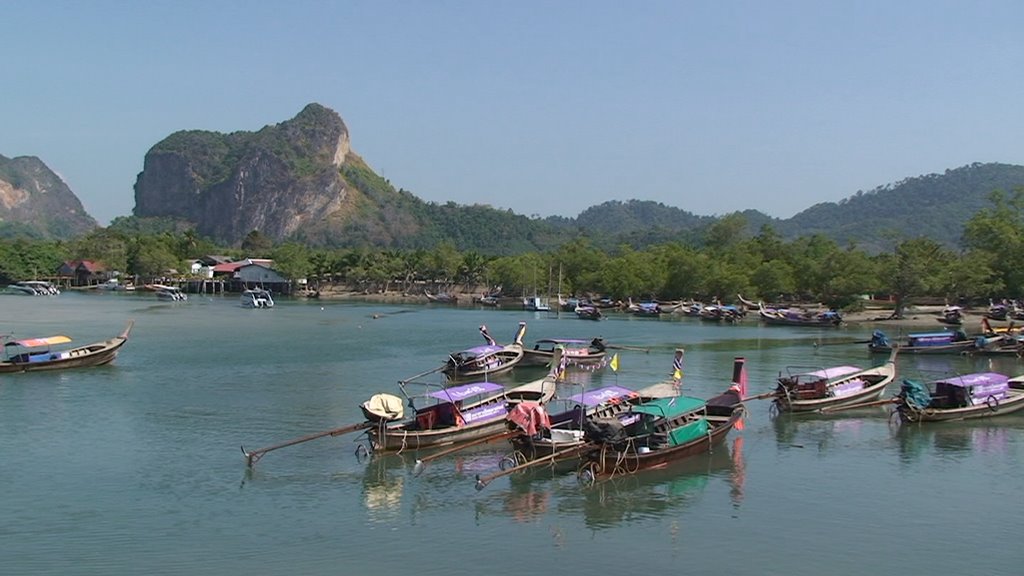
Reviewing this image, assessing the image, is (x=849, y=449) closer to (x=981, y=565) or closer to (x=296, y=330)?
(x=981, y=565)

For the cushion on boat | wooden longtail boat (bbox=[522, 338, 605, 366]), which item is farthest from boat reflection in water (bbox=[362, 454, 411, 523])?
wooden longtail boat (bbox=[522, 338, 605, 366])

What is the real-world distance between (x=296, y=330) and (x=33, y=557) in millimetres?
56126

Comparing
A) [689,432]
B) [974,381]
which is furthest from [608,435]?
[974,381]

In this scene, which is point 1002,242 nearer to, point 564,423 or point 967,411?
point 967,411

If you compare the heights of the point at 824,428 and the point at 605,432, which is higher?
the point at 605,432

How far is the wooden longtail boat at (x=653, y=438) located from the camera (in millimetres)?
24547

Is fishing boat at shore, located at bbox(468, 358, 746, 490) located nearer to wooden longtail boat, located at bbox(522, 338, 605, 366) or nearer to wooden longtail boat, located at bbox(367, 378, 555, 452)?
wooden longtail boat, located at bbox(367, 378, 555, 452)

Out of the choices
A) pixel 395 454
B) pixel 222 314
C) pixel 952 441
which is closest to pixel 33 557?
pixel 395 454

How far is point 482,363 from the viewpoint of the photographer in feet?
147

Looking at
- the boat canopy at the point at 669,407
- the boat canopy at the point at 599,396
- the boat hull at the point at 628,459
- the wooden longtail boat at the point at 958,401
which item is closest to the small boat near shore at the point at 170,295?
the boat canopy at the point at 599,396

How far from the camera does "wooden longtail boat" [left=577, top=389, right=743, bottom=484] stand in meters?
24.5

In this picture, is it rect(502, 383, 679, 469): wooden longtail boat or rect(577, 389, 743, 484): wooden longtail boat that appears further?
rect(502, 383, 679, 469): wooden longtail boat

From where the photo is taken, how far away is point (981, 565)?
19.6 meters

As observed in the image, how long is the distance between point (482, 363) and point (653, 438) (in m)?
19.8
